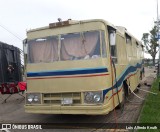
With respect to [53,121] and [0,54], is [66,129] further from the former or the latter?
[0,54]

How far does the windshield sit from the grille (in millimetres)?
988

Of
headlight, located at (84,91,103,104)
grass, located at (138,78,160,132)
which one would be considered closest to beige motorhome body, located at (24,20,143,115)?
headlight, located at (84,91,103,104)

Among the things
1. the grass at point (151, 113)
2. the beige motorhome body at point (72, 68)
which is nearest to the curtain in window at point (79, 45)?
the beige motorhome body at point (72, 68)

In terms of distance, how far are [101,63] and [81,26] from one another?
1.20m

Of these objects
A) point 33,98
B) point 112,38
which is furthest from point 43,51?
point 112,38

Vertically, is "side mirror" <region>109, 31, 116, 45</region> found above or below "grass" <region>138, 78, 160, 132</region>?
above

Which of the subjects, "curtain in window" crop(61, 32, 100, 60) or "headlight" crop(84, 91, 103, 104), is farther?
"curtain in window" crop(61, 32, 100, 60)

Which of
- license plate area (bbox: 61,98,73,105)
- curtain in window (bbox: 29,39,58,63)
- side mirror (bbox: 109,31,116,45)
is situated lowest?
license plate area (bbox: 61,98,73,105)

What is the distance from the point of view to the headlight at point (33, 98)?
8883 millimetres

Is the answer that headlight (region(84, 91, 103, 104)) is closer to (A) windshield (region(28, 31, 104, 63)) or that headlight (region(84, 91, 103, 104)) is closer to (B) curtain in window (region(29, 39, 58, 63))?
(A) windshield (region(28, 31, 104, 63))

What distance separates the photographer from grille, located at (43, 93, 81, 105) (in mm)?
8414

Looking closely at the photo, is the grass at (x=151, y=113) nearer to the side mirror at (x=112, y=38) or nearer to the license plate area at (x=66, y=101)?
the license plate area at (x=66, y=101)

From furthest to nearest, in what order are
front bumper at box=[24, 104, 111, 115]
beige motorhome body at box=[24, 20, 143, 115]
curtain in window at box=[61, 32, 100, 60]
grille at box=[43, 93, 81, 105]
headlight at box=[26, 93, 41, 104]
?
headlight at box=[26, 93, 41, 104]
curtain in window at box=[61, 32, 100, 60]
grille at box=[43, 93, 81, 105]
beige motorhome body at box=[24, 20, 143, 115]
front bumper at box=[24, 104, 111, 115]

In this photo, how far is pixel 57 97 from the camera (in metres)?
8.65
